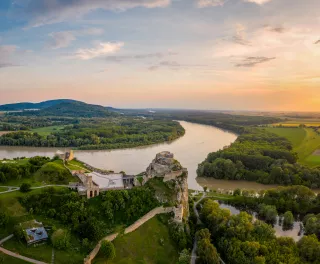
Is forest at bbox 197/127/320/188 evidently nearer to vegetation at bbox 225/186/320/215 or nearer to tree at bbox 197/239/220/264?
vegetation at bbox 225/186/320/215

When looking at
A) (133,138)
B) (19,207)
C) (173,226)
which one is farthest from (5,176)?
(133,138)

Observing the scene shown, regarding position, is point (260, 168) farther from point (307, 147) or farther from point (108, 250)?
point (108, 250)

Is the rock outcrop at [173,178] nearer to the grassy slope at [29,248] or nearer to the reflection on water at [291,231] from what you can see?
the grassy slope at [29,248]

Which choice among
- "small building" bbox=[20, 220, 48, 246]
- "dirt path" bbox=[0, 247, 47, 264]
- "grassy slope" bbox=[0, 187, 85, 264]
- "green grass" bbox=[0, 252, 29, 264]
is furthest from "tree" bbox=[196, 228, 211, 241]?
"green grass" bbox=[0, 252, 29, 264]

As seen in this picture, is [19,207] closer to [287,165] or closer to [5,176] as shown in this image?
[5,176]

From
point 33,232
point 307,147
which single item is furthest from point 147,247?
point 307,147
